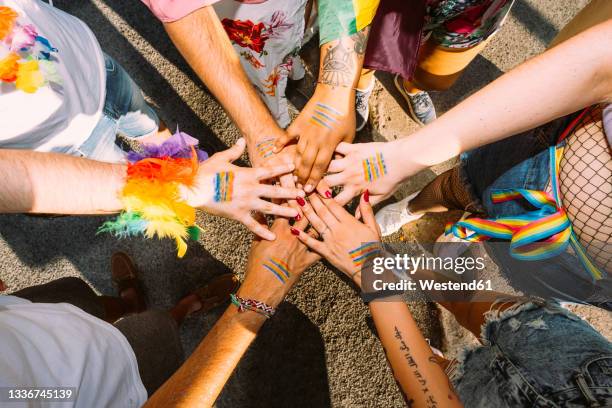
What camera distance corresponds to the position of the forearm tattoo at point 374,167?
1.69m

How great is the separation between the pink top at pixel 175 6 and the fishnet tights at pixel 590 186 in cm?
140

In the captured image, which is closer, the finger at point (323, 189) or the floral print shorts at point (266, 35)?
the floral print shorts at point (266, 35)

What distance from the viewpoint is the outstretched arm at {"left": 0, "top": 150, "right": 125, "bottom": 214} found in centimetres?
122

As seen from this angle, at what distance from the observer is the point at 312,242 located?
1773 millimetres

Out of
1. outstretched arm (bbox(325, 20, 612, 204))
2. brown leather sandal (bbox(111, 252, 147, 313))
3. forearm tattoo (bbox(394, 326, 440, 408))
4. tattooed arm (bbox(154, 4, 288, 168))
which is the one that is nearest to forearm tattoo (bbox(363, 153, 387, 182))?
outstretched arm (bbox(325, 20, 612, 204))

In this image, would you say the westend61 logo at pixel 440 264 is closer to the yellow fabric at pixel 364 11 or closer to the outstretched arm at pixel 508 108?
the outstretched arm at pixel 508 108

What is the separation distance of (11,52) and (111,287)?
5.42 ft

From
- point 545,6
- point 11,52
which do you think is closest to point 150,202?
point 11,52

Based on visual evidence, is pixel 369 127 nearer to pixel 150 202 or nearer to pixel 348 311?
pixel 348 311

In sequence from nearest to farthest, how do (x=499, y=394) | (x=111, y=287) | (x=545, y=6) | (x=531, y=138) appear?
1. (x=499, y=394)
2. (x=531, y=138)
3. (x=111, y=287)
4. (x=545, y=6)

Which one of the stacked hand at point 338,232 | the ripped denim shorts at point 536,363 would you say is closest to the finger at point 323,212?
the stacked hand at point 338,232

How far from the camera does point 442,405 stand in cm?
131

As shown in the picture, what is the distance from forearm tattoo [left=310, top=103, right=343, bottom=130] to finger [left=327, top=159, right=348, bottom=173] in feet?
0.54

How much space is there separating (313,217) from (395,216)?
30.9 inches
